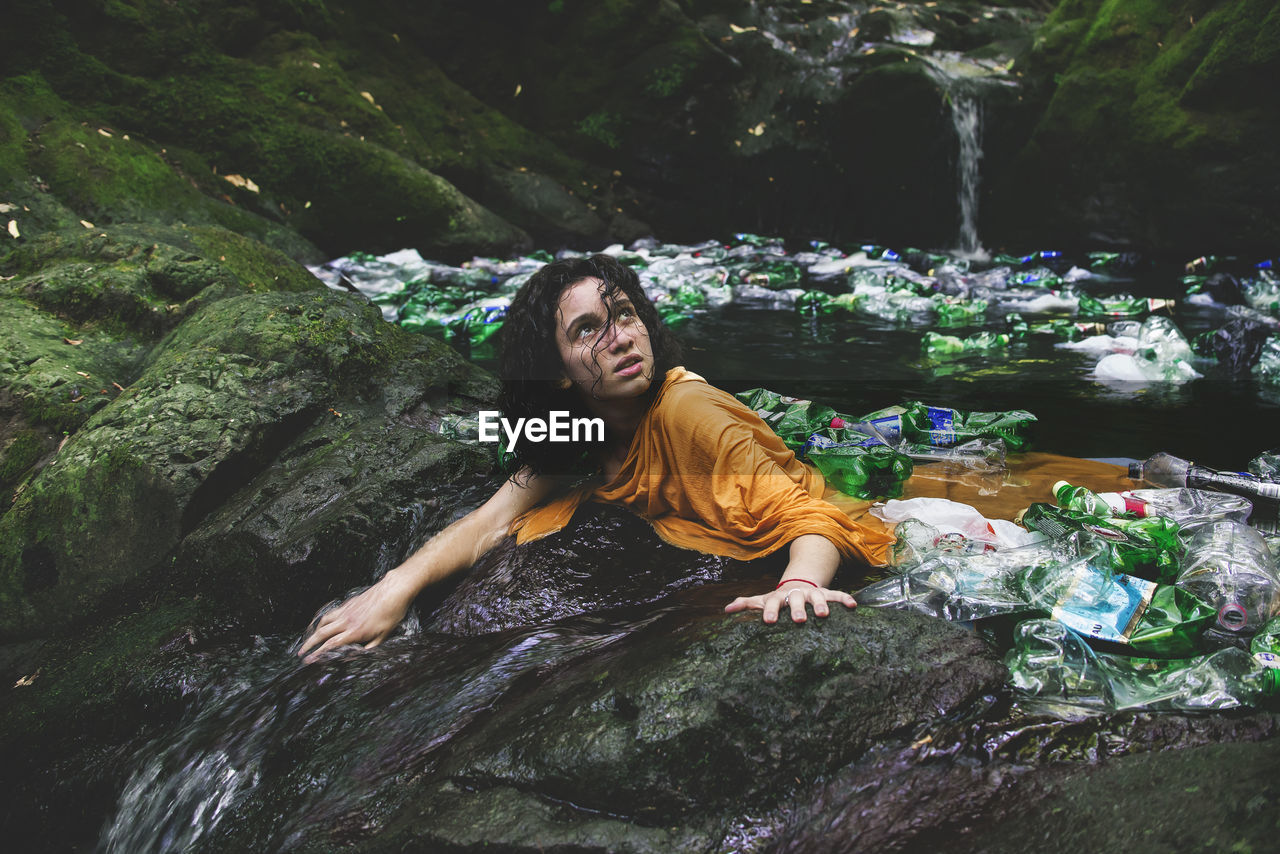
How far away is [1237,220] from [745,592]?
318 inches

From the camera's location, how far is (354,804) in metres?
1.71

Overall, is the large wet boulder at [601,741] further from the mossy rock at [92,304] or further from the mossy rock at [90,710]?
the mossy rock at [92,304]

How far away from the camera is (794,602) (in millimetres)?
1865

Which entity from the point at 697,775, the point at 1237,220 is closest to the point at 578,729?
the point at 697,775

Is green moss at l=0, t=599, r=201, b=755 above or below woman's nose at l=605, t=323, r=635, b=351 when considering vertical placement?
below

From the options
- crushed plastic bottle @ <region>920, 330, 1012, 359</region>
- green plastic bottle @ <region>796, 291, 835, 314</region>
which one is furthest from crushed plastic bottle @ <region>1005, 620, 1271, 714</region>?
green plastic bottle @ <region>796, 291, 835, 314</region>

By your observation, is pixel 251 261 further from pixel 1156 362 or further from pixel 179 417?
pixel 1156 362

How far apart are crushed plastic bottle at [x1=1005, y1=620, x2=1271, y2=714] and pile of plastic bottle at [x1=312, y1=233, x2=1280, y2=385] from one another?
11.4 ft

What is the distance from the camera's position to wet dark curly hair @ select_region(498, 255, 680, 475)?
2.55 meters

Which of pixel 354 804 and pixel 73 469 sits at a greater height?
pixel 73 469

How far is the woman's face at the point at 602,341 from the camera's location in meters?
2.46

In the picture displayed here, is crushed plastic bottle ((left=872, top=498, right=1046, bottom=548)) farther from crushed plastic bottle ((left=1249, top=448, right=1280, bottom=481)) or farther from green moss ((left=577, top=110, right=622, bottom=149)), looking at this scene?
green moss ((left=577, top=110, right=622, bottom=149))

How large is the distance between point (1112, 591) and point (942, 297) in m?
5.29

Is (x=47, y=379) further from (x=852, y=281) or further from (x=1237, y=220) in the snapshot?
(x=1237, y=220)
